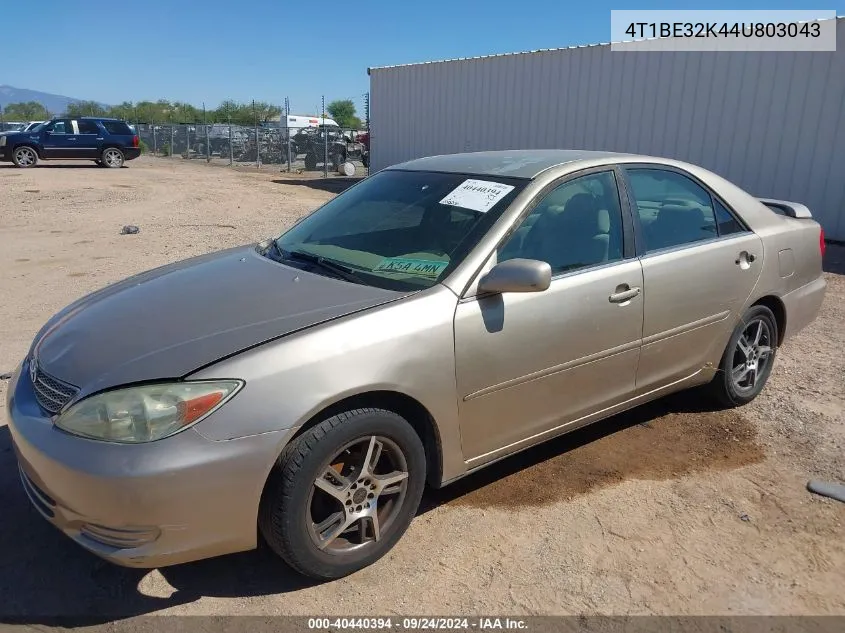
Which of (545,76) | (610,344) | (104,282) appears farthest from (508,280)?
(545,76)

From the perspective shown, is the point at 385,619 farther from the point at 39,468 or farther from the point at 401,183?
the point at 401,183

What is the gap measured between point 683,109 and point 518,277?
11.2m

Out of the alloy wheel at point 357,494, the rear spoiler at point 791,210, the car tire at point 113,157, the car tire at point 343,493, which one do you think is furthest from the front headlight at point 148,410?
the car tire at point 113,157

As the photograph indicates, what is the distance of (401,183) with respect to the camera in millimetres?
3855

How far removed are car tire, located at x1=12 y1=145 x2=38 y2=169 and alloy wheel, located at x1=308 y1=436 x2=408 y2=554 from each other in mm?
25826

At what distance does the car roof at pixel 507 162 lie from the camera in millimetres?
3538

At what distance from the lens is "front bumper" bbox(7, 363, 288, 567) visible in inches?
89.7

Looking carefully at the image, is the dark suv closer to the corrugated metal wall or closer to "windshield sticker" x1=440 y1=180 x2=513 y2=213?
the corrugated metal wall

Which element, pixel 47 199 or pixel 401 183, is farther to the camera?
pixel 47 199

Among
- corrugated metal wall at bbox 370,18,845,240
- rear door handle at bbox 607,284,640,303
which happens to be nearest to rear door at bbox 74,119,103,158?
corrugated metal wall at bbox 370,18,845,240

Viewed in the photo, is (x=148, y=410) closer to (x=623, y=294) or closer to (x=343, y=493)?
(x=343, y=493)

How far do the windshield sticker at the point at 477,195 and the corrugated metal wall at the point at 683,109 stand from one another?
32.0 feet

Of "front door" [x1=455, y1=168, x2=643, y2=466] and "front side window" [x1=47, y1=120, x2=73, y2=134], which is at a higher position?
"front side window" [x1=47, y1=120, x2=73, y2=134]

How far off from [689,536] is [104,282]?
645cm
